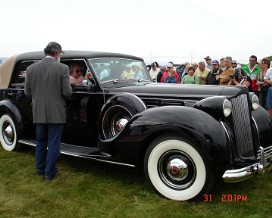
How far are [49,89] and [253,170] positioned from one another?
2596 millimetres

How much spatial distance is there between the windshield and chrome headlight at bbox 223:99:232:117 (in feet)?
6.21

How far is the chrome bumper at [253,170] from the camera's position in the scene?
10.9 ft

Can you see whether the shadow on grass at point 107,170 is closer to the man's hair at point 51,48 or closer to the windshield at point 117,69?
the windshield at point 117,69

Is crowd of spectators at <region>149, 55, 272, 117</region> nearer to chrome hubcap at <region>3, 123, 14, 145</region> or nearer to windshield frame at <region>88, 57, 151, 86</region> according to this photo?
windshield frame at <region>88, 57, 151, 86</region>

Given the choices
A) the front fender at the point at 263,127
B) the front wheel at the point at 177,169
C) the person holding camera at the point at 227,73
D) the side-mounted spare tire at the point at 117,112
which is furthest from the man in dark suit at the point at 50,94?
the person holding camera at the point at 227,73

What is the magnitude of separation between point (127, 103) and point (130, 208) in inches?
52.6

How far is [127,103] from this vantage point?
4184 mm

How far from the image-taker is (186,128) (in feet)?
11.2

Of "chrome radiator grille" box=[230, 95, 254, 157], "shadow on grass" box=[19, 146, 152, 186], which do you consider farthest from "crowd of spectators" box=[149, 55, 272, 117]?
"shadow on grass" box=[19, 146, 152, 186]

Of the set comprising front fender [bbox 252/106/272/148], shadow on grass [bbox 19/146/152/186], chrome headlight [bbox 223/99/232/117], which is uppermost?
chrome headlight [bbox 223/99/232/117]

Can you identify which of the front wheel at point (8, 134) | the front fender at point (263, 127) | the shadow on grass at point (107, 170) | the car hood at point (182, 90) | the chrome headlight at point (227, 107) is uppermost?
the car hood at point (182, 90)

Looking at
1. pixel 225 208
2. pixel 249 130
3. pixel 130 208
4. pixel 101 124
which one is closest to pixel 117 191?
pixel 130 208

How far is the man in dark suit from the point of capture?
413 cm

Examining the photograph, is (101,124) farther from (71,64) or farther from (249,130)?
(249,130)
